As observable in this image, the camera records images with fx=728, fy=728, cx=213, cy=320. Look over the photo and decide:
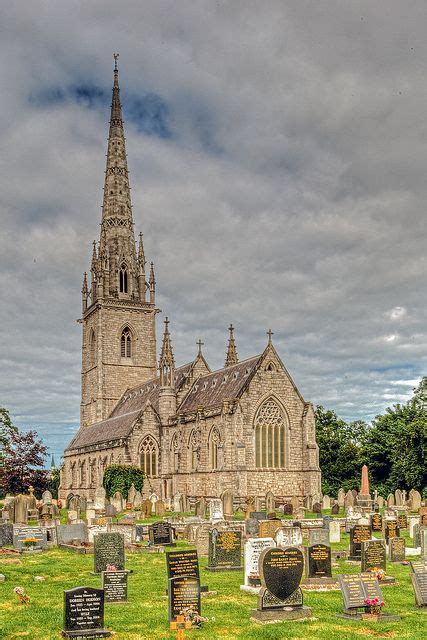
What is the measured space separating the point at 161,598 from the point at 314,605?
9.99ft

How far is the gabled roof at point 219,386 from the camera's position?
4347 cm

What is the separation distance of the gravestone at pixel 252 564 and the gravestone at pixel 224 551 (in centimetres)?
214

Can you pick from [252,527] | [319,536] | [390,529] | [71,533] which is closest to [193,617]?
[319,536]

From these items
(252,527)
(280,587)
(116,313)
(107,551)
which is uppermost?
(116,313)

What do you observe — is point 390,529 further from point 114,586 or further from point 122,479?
point 122,479

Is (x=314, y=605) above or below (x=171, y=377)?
below

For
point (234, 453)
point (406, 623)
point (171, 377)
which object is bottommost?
point (406, 623)

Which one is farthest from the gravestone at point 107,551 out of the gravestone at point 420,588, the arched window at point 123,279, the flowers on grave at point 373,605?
the arched window at point 123,279

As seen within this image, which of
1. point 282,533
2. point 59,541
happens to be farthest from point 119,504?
point 282,533

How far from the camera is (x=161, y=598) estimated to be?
14516 mm

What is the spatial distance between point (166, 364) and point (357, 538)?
32190 mm

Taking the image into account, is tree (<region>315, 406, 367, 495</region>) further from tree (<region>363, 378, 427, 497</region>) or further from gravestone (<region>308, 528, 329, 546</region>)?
gravestone (<region>308, 528, 329, 546</region>)

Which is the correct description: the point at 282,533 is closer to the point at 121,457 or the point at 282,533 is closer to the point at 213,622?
the point at 213,622

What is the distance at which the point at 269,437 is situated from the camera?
42594mm
